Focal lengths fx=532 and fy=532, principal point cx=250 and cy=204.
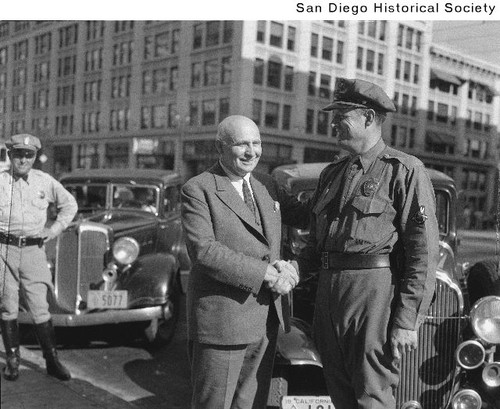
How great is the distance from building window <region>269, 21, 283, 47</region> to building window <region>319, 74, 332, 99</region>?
79 cm

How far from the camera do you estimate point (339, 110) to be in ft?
6.52

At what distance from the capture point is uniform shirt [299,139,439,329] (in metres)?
1.82

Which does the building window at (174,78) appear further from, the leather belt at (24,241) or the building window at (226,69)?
the leather belt at (24,241)

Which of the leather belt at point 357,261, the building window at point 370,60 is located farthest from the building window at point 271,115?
the leather belt at point 357,261

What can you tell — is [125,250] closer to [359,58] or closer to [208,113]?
[359,58]

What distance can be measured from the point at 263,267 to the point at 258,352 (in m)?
0.38

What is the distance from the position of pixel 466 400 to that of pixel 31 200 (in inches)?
105

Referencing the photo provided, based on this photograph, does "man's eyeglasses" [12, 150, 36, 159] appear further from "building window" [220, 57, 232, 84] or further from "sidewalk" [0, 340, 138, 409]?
"building window" [220, 57, 232, 84]

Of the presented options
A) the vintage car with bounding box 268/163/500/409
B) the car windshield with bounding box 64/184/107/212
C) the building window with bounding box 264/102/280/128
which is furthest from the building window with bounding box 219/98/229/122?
the vintage car with bounding box 268/163/500/409

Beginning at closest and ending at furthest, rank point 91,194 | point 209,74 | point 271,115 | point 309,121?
point 91,194 → point 309,121 → point 271,115 → point 209,74

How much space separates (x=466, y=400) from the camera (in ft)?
7.76

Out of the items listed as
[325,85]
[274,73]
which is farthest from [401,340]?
[274,73]

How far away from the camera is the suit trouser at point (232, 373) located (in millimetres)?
2010
